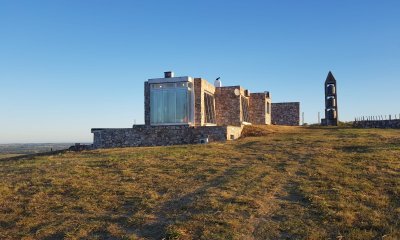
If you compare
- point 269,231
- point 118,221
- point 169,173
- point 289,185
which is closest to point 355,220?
point 269,231

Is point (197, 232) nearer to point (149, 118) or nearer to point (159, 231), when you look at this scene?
point (159, 231)

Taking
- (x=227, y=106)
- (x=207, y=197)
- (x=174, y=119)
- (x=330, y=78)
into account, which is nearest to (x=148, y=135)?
(x=174, y=119)

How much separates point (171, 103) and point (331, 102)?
2219 centimetres

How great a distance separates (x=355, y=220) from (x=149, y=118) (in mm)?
23860

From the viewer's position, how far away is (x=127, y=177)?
47.8 ft

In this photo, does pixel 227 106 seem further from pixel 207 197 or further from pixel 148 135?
pixel 207 197

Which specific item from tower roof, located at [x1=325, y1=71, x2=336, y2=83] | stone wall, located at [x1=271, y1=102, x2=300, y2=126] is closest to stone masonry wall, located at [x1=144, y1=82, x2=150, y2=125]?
stone wall, located at [x1=271, y1=102, x2=300, y2=126]

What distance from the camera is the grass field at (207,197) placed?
9.10 m

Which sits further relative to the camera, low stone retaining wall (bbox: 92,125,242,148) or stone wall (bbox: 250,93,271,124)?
stone wall (bbox: 250,93,271,124)

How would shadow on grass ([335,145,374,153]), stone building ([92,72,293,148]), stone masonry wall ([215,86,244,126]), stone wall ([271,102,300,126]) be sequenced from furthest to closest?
stone wall ([271,102,300,126]) < stone masonry wall ([215,86,244,126]) < stone building ([92,72,293,148]) < shadow on grass ([335,145,374,153])

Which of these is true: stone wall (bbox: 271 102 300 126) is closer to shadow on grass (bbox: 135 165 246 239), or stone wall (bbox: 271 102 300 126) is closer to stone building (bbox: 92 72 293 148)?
stone building (bbox: 92 72 293 148)

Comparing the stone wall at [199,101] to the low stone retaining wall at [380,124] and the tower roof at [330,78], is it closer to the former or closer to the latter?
the low stone retaining wall at [380,124]

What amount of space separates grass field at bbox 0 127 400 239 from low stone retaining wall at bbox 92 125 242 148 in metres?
10.3

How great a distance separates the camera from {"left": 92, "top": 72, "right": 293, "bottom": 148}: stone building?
2914 centimetres
